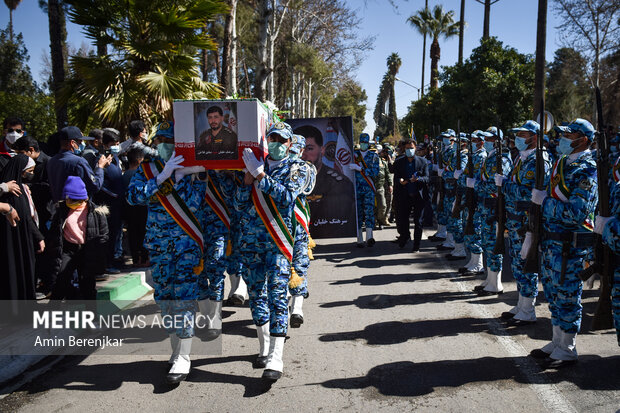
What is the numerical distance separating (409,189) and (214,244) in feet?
19.1

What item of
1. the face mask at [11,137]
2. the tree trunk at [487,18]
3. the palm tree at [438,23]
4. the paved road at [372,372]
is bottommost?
the paved road at [372,372]

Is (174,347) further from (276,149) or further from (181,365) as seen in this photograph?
(276,149)

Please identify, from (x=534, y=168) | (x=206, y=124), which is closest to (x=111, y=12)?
(x=206, y=124)

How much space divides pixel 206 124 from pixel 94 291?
9.19 feet

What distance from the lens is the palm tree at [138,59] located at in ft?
30.4

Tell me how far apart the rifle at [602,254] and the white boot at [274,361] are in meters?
2.56

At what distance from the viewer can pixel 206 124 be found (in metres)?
4.27

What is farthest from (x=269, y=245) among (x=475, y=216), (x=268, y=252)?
(x=475, y=216)

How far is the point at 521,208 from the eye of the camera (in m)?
5.63

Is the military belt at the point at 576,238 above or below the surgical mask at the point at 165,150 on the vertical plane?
below

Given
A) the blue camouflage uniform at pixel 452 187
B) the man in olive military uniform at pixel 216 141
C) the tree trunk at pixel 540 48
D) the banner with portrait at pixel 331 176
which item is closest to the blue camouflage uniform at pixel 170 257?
the man in olive military uniform at pixel 216 141

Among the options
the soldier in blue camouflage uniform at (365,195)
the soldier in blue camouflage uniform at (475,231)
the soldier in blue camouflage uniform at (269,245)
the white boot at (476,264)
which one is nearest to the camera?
the soldier in blue camouflage uniform at (269,245)

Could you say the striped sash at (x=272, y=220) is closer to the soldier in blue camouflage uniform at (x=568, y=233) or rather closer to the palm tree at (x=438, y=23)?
the soldier in blue camouflage uniform at (x=568, y=233)

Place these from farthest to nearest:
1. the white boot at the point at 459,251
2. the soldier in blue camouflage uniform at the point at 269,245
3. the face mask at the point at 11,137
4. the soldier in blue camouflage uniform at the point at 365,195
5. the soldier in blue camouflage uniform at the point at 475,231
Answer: the soldier in blue camouflage uniform at the point at 365,195 → the white boot at the point at 459,251 → the soldier in blue camouflage uniform at the point at 475,231 → the face mask at the point at 11,137 → the soldier in blue camouflage uniform at the point at 269,245
